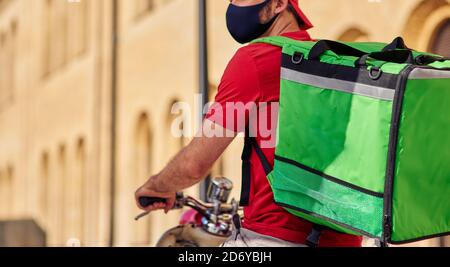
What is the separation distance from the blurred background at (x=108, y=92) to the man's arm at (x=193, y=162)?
14.3ft

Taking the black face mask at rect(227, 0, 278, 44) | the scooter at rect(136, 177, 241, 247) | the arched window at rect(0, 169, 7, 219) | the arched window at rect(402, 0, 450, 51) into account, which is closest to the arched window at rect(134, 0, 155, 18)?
the arched window at rect(402, 0, 450, 51)

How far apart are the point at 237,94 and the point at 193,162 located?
0.26 meters

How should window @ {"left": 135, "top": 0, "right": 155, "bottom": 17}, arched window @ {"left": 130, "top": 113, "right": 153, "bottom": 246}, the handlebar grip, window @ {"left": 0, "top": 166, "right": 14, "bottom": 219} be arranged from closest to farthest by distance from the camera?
the handlebar grip
arched window @ {"left": 130, "top": 113, "right": 153, "bottom": 246}
window @ {"left": 135, "top": 0, "right": 155, "bottom": 17}
window @ {"left": 0, "top": 166, "right": 14, "bottom": 219}

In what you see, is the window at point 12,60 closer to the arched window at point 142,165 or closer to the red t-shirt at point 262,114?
the arched window at point 142,165

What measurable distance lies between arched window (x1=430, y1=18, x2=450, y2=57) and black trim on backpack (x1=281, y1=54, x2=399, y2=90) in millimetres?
5756

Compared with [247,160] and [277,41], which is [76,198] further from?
[277,41]

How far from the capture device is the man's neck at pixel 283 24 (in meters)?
3.44

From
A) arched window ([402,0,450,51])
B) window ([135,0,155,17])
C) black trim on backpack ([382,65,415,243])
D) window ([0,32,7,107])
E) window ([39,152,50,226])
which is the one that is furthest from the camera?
window ([0,32,7,107])

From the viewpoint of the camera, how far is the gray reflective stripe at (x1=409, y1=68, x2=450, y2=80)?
A: 112 inches

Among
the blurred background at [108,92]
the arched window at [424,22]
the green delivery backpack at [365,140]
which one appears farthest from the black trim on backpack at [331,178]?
the arched window at [424,22]

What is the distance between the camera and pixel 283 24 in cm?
344

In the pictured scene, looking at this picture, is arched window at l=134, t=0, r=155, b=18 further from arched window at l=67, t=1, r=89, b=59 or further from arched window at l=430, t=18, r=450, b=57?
arched window at l=430, t=18, r=450, b=57

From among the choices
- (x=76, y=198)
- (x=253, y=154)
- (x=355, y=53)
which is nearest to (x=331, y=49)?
(x=355, y=53)
